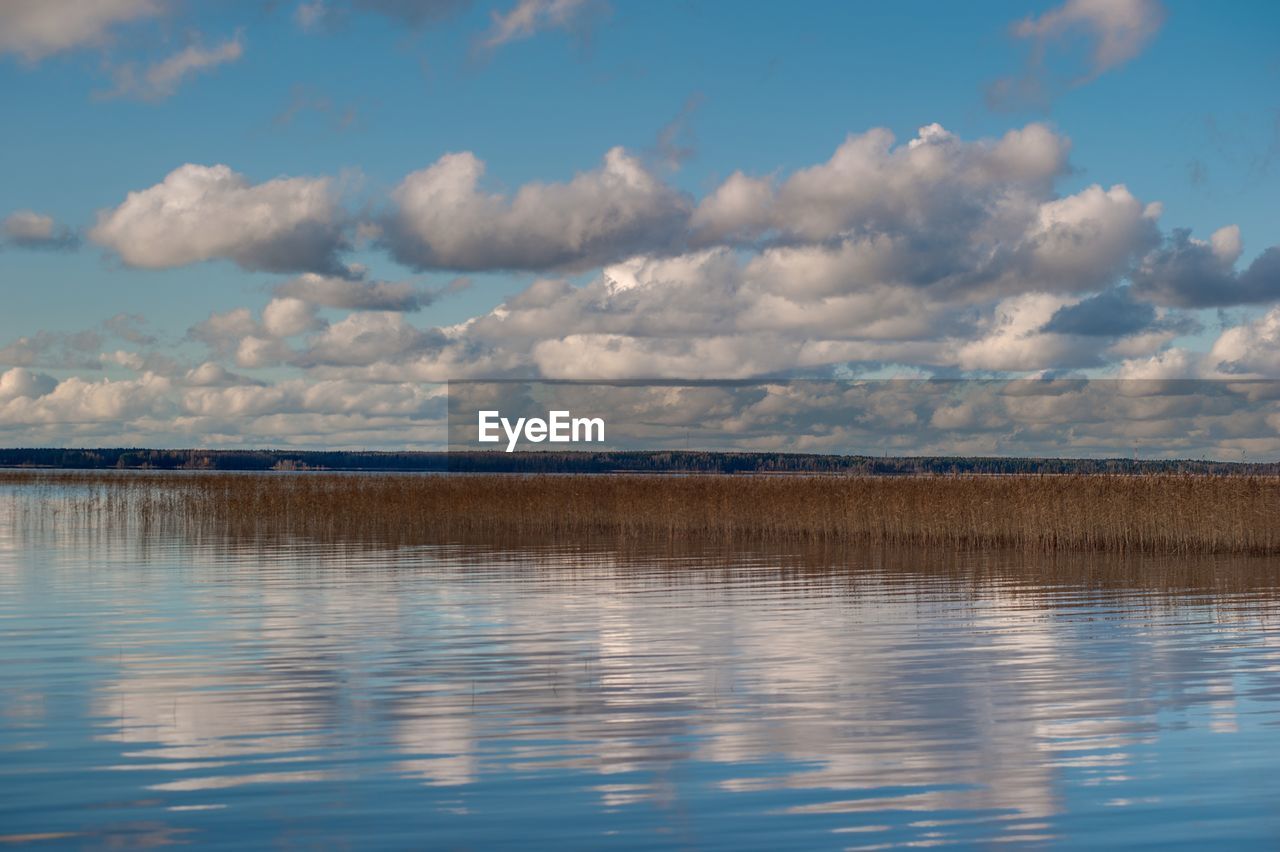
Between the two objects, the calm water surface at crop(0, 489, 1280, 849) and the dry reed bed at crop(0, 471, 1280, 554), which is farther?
the dry reed bed at crop(0, 471, 1280, 554)

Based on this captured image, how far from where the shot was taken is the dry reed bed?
27703mm

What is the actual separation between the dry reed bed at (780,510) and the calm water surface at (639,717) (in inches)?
311

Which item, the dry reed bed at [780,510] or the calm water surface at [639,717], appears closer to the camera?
the calm water surface at [639,717]

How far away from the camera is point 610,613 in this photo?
55.8ft

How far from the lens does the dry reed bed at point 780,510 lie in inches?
1091

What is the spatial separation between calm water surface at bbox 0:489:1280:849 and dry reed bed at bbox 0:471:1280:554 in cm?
789

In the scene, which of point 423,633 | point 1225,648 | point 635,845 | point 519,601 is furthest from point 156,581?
point 635,845

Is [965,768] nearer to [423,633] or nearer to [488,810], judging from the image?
[488,810]

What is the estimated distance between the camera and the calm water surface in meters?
7.24

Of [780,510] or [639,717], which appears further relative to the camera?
[780,510]

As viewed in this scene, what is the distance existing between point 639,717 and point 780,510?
Result: 23.3m

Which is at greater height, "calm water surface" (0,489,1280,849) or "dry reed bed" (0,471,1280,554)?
"dry reed bed" (0,471,1280,554)

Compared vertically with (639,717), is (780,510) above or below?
above

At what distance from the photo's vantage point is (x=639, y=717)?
1008 cm
